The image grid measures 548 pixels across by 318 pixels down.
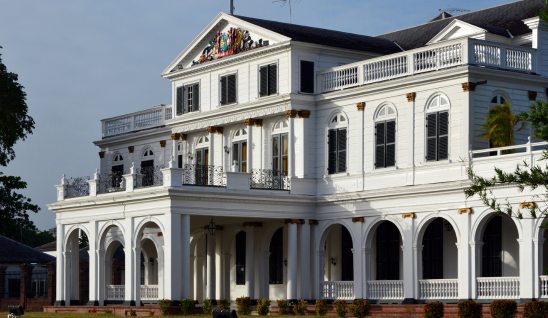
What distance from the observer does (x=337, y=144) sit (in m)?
53.8

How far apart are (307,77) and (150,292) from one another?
10422mm

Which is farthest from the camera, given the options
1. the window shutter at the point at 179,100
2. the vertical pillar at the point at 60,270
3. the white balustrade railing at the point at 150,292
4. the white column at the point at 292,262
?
the window shutter at the point at 179,100

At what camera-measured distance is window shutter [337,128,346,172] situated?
2109 inches

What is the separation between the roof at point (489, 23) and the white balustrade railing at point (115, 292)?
15.2 m

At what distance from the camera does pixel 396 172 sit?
51.2m

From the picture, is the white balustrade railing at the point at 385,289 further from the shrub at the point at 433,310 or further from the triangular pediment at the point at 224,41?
the triangular pediment at the point at 224,41

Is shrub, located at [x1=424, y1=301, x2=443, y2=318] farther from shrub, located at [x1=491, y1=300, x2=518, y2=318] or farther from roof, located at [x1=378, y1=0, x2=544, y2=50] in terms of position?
roof, located at [x1=378, y1=0, x2=544, y2=50]

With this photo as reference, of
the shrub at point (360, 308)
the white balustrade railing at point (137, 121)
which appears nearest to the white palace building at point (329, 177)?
the shrub at point (360, 308)

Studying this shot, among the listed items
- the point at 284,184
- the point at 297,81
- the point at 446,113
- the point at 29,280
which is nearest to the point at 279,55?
the point at 297,81

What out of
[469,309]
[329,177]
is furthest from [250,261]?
[469,309]

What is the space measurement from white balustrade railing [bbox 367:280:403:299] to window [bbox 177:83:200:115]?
1205cm

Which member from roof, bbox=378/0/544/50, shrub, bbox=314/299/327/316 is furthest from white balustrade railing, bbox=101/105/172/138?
shrub, bbox=314/299/327/316

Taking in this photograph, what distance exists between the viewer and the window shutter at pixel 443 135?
162 ft

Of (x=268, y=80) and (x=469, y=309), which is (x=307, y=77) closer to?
(x=268, y=80)
